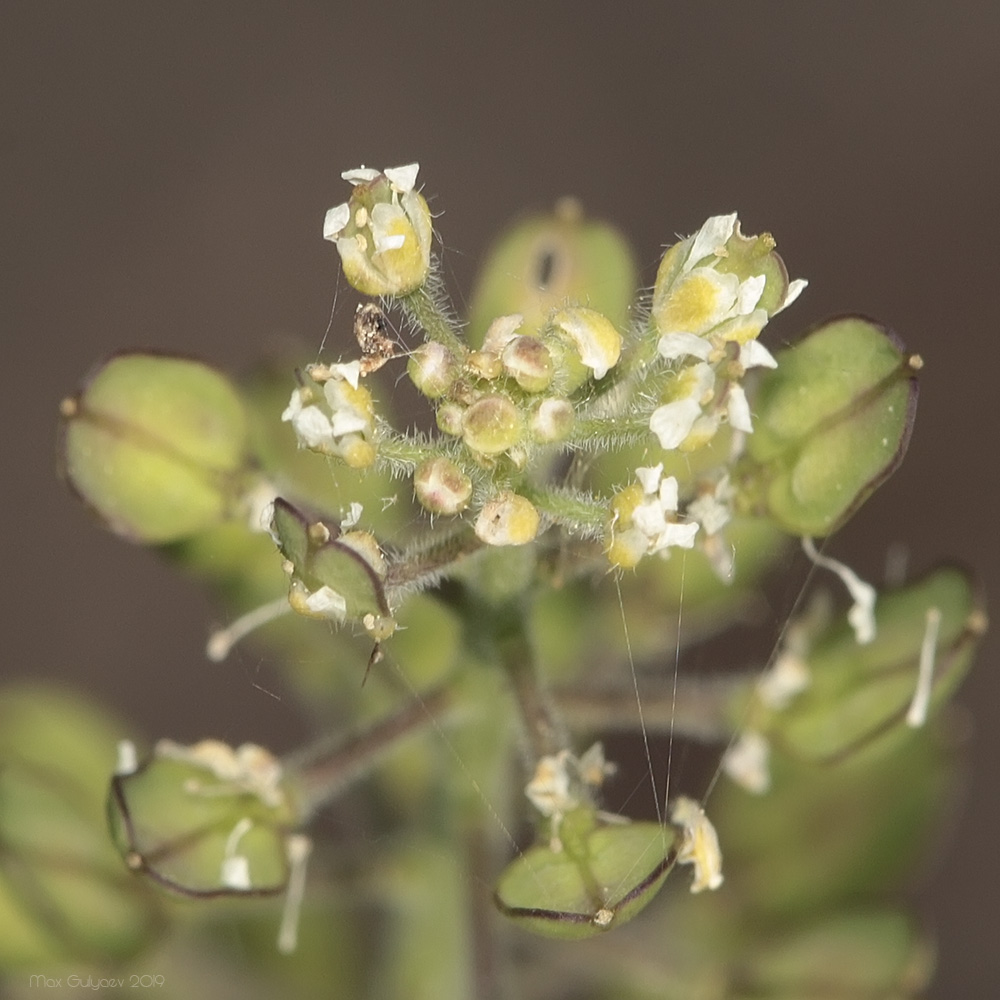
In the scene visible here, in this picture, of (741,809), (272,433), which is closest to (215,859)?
(272,433)

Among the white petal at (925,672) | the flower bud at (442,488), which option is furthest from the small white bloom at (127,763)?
the white petal at (925,672)

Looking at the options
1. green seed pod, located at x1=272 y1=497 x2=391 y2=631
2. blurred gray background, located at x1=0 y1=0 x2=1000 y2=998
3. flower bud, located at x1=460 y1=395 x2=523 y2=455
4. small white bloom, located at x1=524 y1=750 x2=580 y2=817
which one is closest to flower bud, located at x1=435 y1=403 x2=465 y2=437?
flower bud, located at x1=460 y1=395 x2=523 y2=455

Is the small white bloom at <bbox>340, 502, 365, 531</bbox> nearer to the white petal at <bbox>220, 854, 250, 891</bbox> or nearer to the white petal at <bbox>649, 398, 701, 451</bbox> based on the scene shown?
the white petal at <bbox>649, 398, 701, 451</bbox>

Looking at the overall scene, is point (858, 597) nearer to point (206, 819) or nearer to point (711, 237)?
point (711, 237)

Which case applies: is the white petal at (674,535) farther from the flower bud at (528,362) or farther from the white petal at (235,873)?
the white petal at (235,873)

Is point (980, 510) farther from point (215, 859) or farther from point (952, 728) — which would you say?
point (215, 859)

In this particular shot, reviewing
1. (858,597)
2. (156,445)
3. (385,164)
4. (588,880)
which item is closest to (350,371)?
(156,445)
